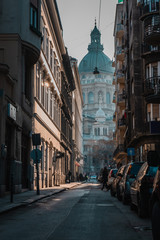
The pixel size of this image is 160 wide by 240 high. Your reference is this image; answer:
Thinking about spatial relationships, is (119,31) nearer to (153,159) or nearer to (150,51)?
(150,51)

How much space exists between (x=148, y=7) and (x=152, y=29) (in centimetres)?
325

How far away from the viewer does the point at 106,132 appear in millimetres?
164125

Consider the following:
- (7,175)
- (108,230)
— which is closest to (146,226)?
(108,230)

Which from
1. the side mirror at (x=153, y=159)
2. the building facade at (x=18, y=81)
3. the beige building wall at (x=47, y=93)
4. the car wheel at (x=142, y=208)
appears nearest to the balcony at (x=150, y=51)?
the beige building wall at (x=47, y=93)

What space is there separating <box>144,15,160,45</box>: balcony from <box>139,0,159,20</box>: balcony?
0.42m

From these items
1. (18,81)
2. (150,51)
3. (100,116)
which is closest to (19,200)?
(18,81)

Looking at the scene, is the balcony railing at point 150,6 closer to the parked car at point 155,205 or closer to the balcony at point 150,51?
the balcony at point 150,51

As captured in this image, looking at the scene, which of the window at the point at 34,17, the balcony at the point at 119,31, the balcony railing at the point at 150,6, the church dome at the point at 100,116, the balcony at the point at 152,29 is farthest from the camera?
the church dome at the point at 100,116

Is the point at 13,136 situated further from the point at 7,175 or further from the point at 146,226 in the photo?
the point at 146,226

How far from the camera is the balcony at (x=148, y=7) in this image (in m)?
35.7

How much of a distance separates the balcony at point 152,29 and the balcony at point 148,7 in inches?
16.3

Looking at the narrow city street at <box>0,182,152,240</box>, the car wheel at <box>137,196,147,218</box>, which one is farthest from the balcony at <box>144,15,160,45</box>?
the car wheel at <box>137,196,147,218</box>

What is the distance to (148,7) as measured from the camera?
36.3 metres

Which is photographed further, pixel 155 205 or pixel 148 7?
pixel 148 7
